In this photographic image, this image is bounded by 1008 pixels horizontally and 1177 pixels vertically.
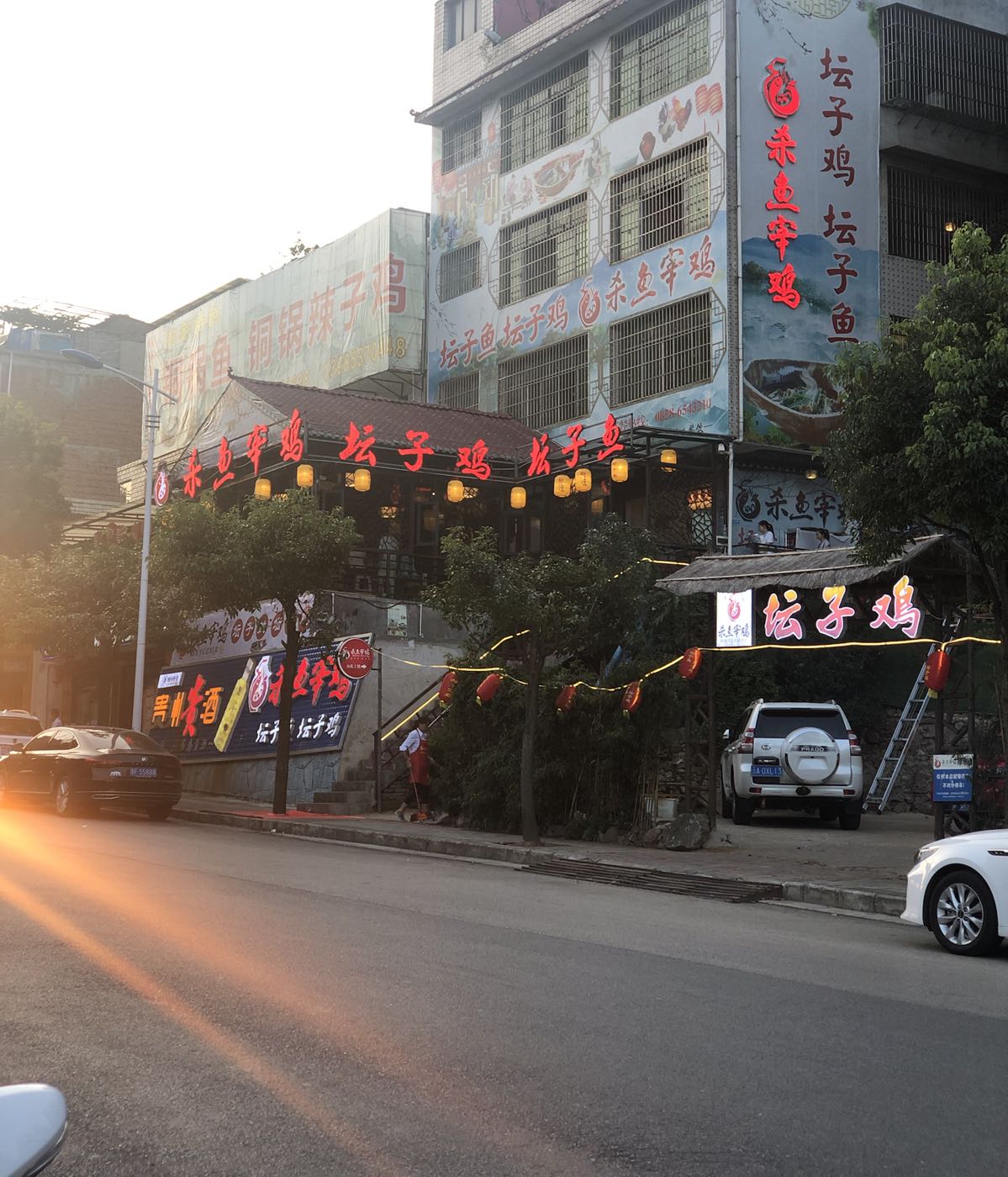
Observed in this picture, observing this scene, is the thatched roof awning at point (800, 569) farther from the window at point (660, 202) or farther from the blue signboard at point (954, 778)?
the window at point (660, 202)

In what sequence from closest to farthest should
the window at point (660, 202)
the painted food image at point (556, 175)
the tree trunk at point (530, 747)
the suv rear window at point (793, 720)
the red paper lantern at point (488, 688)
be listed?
the tree trunk at point (530, 747) → the red paper lantern at point (488, 688) → the suv rear window at point (793, 720) → the window at point (660, 202) → the painted food image at point (556, 175)

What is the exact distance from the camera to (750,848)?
712 inches

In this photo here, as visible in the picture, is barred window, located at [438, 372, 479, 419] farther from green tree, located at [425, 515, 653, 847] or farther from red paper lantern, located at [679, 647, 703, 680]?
red paper lantern, located at [679, 647, 703, 680]

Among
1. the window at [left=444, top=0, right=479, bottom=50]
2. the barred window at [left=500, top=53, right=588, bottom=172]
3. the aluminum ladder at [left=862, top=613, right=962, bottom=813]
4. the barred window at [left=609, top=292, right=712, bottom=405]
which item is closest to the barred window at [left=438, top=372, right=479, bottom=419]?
the barred window at [left=500, top=53, right=588, bottom=172]

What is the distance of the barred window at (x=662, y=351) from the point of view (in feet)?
104

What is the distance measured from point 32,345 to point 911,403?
51.3 m

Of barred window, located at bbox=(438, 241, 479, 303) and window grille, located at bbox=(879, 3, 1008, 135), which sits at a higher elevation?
window grille, located at bbox=(879, 3, 1008, 135)

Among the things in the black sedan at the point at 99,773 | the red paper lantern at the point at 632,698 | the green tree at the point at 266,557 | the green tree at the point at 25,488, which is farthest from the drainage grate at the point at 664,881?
the green tree at the point at 25,488

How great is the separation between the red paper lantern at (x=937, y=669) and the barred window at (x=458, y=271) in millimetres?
25800

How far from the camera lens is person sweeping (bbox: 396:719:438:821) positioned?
22703 millimetres

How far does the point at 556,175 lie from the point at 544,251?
1977 mm

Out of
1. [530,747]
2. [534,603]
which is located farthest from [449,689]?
[534,603]

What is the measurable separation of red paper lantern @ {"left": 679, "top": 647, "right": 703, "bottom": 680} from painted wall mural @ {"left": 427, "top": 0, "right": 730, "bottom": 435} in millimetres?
13138

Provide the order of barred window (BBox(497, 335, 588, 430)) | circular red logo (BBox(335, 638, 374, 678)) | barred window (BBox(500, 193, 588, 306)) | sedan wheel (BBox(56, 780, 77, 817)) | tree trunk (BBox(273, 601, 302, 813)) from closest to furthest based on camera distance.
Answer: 1. sedan wheel (BBox(56, 780, 77, 817))
2. tree trunk (BBox(273, 601, 302, 813))
3. circular red logo (BBox(335, 638, 374, 678))
4. barred window (BBox(497, 335, 588, 430))
5. barred window (BBox(500, 193, 588, 306))
